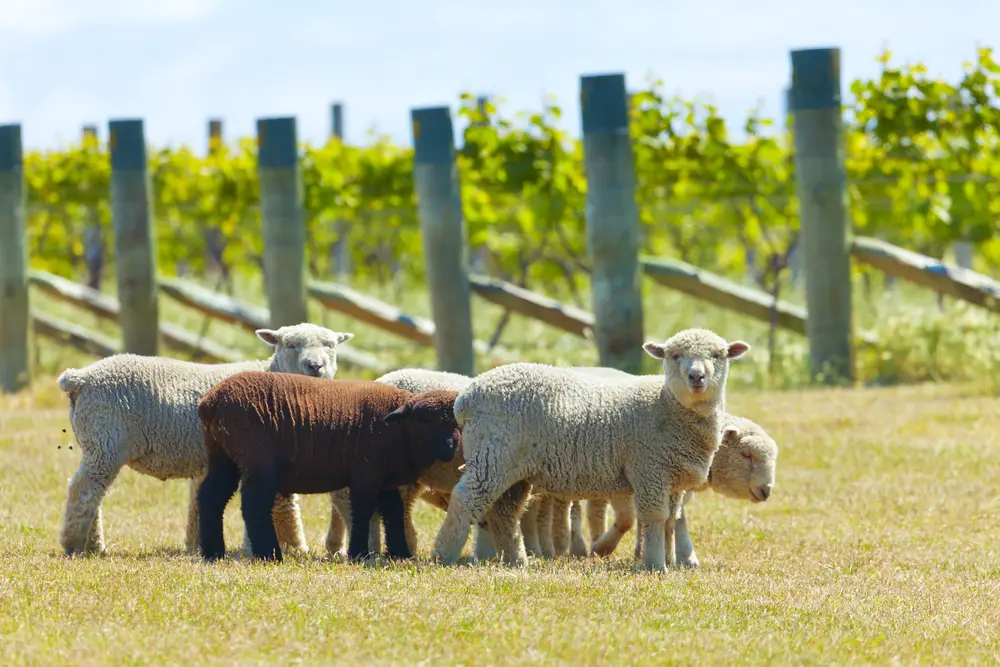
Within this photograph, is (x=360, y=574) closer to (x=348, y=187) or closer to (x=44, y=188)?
(x=348, y=187)

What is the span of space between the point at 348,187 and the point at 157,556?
11.4m

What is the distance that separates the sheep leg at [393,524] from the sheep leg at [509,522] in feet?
1.51

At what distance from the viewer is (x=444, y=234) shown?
49.0 feet

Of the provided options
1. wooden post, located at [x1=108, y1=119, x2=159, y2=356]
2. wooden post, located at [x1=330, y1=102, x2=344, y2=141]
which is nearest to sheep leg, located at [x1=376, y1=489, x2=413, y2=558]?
wooden post, located at [x1=108, y1=119, x2=159, y2=356]

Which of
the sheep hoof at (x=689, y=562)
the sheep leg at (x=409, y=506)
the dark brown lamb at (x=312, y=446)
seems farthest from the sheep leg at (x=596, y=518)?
the dark brown lamb at (x=312, y=446)

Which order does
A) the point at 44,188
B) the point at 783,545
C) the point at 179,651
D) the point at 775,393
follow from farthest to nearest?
the point at 44,188, the point at 775,393, the point at 783,545, the point at 179,651

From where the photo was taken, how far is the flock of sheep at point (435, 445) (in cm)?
786

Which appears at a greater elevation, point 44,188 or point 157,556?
point 44,188

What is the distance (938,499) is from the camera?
10.5 metres

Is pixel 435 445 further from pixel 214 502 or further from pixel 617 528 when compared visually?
pixel 617 528

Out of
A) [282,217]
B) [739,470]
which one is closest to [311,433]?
[739,470]

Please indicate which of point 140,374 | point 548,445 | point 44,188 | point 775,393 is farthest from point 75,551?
point 44,188

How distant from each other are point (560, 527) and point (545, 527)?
0.78ft

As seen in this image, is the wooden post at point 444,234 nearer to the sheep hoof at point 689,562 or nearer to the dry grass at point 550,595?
the dry grass at point 550,595
